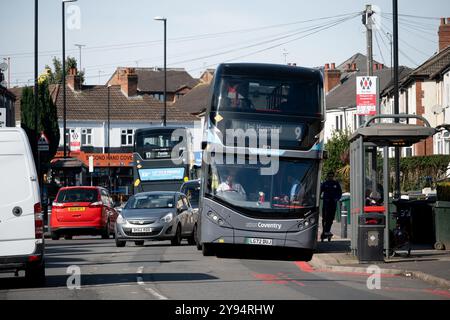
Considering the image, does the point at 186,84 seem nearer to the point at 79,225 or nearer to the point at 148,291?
the point at 79,225

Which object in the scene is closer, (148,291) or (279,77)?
(148,291)

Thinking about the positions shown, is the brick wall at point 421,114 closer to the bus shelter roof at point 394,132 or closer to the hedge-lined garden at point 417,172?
the hedge-lined garden at point 417,172

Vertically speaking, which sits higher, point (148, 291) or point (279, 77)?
point (279, 77)

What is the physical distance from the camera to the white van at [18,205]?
52.2 feet

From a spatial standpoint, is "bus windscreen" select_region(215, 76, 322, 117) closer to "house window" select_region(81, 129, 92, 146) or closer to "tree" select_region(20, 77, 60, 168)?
"tree" select_region(20, 77, 60, 168)

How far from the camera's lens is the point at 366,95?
84.3ft

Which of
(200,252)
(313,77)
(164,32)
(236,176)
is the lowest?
(200,252)

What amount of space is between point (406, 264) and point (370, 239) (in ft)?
3.13

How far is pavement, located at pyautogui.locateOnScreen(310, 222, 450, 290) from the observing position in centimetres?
1874

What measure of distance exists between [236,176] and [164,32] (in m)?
43.0

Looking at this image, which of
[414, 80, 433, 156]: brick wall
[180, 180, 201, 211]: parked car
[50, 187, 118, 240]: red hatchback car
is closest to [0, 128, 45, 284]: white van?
[50, 187, 118, 240]: red hatchback car

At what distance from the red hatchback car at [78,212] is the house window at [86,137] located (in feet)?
192
